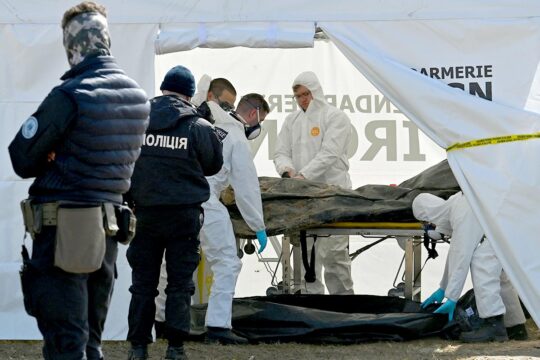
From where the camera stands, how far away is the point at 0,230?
7.14 m

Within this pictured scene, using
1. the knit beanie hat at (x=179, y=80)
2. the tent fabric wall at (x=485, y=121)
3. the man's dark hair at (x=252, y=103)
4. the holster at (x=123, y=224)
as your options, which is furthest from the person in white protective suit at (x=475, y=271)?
the holster at (x=123, y=224)

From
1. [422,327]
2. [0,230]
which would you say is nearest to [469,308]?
[422,327]

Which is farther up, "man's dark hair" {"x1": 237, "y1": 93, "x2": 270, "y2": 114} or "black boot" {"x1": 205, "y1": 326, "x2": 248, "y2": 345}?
"man's dark hair" {"x1": 237, "y1": 93, "x2": 270, "y2": 114}

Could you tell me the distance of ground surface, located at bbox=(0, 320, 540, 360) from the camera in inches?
264

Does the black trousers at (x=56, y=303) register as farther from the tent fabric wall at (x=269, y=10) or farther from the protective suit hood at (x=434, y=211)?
the protective suit hood at (x=434, y=211)

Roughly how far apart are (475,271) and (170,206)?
2.07 m

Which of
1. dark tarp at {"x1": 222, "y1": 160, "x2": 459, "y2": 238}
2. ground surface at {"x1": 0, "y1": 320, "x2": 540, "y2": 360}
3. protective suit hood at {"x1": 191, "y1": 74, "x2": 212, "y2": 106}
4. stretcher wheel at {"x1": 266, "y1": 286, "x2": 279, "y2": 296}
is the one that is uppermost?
protective suit hood at {"x1": 191, "y1": 74, "x2": 212, "y2": 106}

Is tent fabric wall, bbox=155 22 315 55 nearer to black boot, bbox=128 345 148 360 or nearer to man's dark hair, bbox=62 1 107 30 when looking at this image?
black boot, bbox=128 345 148 360

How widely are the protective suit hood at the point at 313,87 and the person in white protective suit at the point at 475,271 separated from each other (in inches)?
82.4

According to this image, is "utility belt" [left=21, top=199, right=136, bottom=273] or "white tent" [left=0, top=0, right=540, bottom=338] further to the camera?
"white tent" [left=0, top=0, right=540, bottom=338]

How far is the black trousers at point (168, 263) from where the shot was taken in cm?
611

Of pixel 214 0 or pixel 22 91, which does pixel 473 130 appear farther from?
pixel 22 91

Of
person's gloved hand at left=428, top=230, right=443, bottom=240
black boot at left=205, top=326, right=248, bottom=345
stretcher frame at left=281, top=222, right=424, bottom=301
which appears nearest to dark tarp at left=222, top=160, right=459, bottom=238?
stretcher frame at left=281, top=222, right=424, bottom=301

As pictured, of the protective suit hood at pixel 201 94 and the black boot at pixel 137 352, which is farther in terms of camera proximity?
the protective suit hood at pixel 201 94
